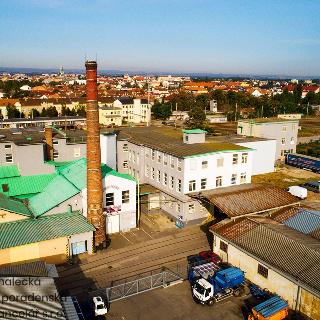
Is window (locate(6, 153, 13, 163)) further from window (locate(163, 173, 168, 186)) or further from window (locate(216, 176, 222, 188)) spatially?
window (locate(216, 176, 222, 188))

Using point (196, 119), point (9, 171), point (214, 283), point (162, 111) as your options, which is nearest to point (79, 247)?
point (214, 283)

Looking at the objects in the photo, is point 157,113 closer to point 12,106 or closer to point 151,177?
point 12,106

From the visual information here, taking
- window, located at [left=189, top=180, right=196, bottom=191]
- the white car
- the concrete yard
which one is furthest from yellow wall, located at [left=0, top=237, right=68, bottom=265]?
window, located at [left=189, top=180, right=196, bottom=191]

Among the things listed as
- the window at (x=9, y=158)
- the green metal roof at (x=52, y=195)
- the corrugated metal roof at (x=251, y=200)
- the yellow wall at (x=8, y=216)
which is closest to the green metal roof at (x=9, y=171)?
the window at (x=9, y=158)

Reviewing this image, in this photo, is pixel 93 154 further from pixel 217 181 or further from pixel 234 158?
pixel 234 158

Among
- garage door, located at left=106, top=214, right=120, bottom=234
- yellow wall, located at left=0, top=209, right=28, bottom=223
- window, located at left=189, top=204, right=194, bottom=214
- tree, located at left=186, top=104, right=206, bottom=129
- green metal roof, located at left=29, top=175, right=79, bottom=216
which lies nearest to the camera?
yellow wall, located at left=0, top=209, right=28, bottom=223

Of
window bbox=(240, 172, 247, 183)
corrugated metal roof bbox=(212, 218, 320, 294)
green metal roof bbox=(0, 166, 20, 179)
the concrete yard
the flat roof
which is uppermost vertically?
the flat roof

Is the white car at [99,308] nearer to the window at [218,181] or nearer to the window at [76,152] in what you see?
the window at [218,181]
